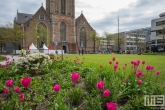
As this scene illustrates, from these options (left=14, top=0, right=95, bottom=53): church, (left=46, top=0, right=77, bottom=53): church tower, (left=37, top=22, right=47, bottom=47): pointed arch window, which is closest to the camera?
(left=37, top=22, right=47, bottom=47): pointed arch window

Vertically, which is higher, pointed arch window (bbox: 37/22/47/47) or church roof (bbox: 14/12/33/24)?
church roof (bbox: 14/12/33/24)

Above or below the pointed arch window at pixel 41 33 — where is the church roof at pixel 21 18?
above

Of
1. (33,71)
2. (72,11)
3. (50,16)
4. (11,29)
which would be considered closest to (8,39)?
(11,29)

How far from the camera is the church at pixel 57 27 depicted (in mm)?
53969


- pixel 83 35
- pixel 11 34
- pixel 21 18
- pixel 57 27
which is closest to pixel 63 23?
pixel 57 27

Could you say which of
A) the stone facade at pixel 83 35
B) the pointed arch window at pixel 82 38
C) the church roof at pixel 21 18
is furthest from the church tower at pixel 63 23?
the church roof at pixel 21 18

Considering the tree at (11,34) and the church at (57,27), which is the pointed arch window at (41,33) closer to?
the church at (57,27)

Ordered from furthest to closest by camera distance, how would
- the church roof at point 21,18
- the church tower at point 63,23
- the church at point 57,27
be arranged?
the church tower at point 63,23
the church roof at point 21,18
the church at point 57,27

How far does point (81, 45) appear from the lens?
6750 cm

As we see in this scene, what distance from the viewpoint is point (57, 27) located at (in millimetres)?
60938

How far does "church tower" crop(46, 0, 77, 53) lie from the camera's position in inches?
2339

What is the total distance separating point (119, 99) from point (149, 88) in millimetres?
838

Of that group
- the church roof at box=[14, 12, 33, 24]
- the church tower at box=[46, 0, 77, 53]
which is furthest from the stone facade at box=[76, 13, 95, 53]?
the church roof at box=[14, 12, 33, 24]

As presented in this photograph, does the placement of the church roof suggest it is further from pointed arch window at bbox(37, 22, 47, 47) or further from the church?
pointed arch window at bbox(37, 22, 47, 47)
